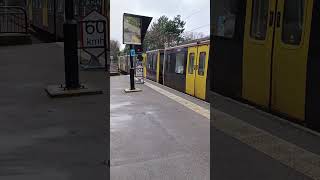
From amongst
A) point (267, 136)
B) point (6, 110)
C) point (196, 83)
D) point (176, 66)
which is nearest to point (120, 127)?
point (6, 110)

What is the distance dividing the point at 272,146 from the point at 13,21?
62.6ft

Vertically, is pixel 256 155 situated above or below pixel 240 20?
below

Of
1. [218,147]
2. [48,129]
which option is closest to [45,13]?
[48,129]

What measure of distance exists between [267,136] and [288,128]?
0.52 meters

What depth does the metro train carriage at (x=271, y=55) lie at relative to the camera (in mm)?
7629

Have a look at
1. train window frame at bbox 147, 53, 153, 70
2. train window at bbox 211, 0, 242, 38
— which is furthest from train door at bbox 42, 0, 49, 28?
train window at bbox 211, 0, 242, 38

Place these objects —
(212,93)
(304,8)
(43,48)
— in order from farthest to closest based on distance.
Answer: (43,48) < (212,93) < (304,8)

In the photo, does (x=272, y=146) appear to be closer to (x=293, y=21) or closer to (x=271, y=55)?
(x=293, y=21)

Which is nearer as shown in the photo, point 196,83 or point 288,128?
point 288,128

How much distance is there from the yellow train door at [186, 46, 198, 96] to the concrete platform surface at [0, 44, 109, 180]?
21.9ft

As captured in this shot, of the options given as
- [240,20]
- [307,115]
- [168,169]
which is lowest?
[168,169]

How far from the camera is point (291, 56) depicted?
325 inches

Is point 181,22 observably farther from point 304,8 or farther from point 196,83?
point 304,8

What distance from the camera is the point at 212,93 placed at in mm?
12055
